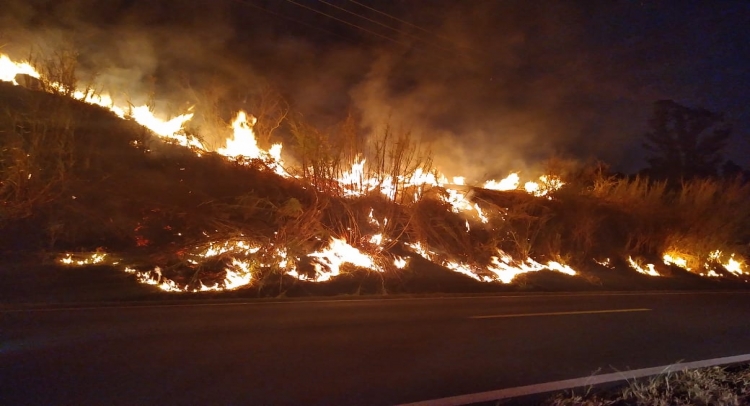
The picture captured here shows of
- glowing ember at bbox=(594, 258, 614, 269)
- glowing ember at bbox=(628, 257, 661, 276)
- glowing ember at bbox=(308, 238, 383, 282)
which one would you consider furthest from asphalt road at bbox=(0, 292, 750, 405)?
glowing ember at bbox=(628, 257, 661, 276)

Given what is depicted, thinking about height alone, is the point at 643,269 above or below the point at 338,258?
below

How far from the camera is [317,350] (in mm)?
7430

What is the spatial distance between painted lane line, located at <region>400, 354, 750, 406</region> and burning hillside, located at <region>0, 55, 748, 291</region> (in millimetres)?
8184

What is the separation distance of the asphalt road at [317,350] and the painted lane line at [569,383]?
208mm

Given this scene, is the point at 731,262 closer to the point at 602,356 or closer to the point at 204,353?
the point at 602,356

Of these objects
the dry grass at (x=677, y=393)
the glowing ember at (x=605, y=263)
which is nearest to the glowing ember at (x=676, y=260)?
the glowing ember at (x=605, y=263)

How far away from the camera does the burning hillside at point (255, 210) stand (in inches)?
536

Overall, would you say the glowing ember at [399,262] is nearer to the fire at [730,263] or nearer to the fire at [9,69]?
the fire at [9,69]

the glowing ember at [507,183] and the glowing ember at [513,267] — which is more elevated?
the glowing ember at [507,183]

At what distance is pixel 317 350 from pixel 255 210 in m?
9.99

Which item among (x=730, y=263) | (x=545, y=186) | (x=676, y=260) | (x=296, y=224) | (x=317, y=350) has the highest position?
(x=545, y=186)

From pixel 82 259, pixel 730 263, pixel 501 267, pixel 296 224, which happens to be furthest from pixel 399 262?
pixel 730 263

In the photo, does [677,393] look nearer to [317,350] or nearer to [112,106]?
[317,350]

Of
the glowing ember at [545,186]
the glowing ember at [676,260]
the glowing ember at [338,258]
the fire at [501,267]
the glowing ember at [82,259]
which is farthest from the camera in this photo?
the glowing ember at [676,260]
